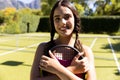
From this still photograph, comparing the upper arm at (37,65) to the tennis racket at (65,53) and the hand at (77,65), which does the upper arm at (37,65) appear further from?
the hand at (77,65)

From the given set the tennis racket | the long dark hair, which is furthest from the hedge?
the tennis racket

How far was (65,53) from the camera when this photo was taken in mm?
1711

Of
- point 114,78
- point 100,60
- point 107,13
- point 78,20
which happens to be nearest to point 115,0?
point 107,13

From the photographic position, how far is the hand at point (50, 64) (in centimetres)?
163

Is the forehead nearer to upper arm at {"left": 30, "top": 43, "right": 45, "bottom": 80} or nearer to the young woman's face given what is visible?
the young woman's face

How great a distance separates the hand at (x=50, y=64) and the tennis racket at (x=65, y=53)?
5 cm

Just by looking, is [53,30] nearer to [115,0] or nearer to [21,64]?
[21,64]

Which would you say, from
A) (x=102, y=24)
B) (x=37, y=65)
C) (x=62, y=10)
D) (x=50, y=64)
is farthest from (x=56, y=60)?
(x=102, y=24)

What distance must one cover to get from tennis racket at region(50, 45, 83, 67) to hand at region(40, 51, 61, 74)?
5 centimetres

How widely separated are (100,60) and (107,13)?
145 feet

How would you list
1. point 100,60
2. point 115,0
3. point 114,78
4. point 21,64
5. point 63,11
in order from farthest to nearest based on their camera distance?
point 115,0 < point 100,60 < point 21,64 < point 114,78 < point 63,11

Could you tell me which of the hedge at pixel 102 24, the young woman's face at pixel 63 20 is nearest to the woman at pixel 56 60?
the young woman's face at pixel 63 20

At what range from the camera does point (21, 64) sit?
1102 cm

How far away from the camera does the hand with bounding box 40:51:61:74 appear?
163 cm
